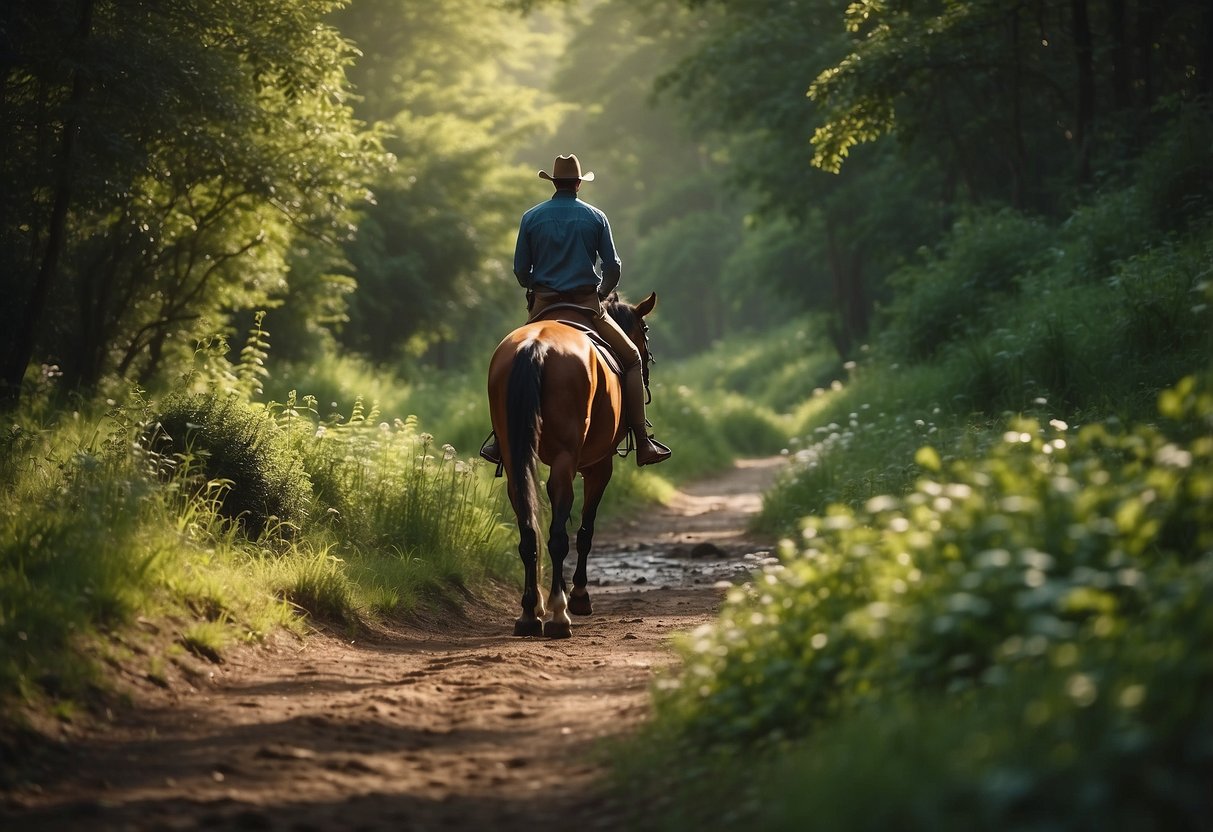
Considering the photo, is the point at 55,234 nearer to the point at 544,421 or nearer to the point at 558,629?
the point at 544,421

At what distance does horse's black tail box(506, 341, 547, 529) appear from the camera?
333 inches

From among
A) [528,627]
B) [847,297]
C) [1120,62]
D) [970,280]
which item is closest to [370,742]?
Result: [528,627]

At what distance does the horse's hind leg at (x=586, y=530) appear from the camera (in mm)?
10250

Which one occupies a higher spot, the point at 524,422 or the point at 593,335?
the point at 593,335

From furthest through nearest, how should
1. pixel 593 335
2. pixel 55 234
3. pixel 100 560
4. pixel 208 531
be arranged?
pixel 55 234 → pixel 593 335 → pixel 208 531 → pixel 100 560

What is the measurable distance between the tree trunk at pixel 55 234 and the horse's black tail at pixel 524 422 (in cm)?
510

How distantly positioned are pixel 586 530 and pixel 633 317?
1.93 metres

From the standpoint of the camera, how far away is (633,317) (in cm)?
1131

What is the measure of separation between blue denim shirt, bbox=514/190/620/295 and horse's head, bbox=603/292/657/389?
2.86 ft

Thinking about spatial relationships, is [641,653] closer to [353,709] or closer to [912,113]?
[353,709]

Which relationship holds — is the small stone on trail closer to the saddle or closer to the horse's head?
the horse's head

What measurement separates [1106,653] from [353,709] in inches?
146

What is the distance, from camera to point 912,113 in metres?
22.8

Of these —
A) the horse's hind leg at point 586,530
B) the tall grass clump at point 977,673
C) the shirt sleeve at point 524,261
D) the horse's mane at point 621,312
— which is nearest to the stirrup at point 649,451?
the horse's hind leg at point 586,530
